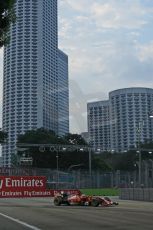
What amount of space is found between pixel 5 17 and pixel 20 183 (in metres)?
59.0

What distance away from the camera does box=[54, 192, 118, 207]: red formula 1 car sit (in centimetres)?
3812

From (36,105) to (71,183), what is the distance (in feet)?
50.4

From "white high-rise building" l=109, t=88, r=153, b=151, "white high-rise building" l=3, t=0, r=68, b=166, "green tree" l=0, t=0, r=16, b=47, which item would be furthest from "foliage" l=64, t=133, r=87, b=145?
"green tree" l=0, t=0, r=16, b=47

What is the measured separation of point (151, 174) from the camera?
56.6 metres

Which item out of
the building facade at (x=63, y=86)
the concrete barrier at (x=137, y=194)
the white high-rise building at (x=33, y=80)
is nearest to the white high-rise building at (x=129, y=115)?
the building facade at (x=63, y=86)

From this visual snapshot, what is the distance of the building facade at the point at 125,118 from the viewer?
101812 mm

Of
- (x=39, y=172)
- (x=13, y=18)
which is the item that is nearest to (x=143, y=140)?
(x=39, y=172)

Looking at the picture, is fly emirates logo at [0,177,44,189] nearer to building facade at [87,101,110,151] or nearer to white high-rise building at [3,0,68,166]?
white high-rise building at [3,0,68,166]

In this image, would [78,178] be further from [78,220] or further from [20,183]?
[78,220]

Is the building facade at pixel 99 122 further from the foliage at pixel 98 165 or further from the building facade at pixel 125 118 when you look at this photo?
the foliage at pixel 98 165

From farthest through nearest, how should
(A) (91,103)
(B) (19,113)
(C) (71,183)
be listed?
(A) (91,103) < (B) (19,113) < (C) (71,183)

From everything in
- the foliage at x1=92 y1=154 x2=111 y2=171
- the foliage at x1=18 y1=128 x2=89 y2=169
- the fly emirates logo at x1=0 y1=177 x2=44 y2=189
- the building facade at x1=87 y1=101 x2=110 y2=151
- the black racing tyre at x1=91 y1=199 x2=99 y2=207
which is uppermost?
the building facade at x1=87 y1=101 x2=110 y2=151

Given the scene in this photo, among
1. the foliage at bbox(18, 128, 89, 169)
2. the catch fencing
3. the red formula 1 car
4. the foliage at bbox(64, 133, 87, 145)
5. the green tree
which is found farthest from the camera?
the foliage at bbox(64, 133, 87, 145)

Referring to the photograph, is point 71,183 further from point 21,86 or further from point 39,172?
point 21,86
